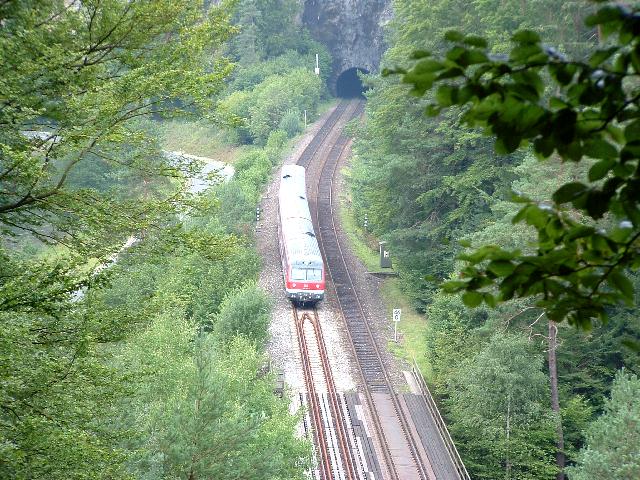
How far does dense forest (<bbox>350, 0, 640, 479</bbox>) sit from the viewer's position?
7.93 feet

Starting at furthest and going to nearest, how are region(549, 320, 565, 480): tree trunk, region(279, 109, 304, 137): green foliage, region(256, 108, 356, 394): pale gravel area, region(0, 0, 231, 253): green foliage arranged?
region(279, 109, 304, 137): green foliage < region(256, 108, 356, 394): pale gravel area < region(549, 320, 565, 480): tree trunk < region(0, 0, 231, 253): green foliage

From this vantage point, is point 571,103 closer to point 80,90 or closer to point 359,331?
point 80,90

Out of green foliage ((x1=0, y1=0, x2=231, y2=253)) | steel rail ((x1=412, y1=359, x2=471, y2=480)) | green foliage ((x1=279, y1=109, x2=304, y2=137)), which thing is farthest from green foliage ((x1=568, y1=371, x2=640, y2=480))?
green foliage ((x1=279, y1=109, x2=304, y2=137))

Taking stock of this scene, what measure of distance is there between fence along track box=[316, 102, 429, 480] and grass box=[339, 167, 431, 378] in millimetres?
839

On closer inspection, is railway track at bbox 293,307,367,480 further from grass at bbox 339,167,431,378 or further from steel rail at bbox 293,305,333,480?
grass at bbox 339,167,431,378

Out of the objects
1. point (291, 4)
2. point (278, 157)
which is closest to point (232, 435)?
point (278, 157)

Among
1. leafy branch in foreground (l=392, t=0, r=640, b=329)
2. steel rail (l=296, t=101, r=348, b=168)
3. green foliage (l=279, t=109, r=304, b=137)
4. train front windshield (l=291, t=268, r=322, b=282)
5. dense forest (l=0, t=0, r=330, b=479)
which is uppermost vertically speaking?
leafy branch in foreground (l=392, t=0, r=640, b=329)

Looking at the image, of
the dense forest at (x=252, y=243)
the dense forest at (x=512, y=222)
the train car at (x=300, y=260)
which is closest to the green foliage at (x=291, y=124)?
the dense forest at (x=512, y=222)

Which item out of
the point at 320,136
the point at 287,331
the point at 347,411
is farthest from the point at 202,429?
the point at 320,136

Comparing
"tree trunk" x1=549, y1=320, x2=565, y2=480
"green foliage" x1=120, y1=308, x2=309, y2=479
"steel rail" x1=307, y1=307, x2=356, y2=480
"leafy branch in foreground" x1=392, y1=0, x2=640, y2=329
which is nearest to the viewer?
"leafy branch in foreground" x1=392, y1=0, x2=640, y2=329

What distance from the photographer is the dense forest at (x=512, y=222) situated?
242 cm

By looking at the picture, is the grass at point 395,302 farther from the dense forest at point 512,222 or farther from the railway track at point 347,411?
the railway track at point 347,411

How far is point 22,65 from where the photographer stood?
743 centimetres

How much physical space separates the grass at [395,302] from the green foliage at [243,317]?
5.29 metres
